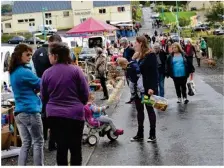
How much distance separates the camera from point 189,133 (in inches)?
374

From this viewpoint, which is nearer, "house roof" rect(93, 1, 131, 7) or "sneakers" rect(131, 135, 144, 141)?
"sneakers" rect(131, 135, 144, 141)

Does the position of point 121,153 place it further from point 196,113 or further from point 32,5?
point 32,5

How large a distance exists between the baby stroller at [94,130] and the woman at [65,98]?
9.01 ft

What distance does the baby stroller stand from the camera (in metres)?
8.82

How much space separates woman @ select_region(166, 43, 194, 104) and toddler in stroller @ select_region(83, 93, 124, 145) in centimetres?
459

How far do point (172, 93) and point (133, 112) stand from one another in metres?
3.84

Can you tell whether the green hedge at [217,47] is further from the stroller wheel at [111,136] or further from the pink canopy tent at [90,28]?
the stroller wheel at [111,136]

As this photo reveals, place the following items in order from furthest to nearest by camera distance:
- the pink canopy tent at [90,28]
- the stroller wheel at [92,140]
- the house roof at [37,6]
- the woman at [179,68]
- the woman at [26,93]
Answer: the house roof at [37,6]
the pink canopy tent at [90,28]
the woman at [179,68]
the stroller wheel at [92,140]
the woman at [26,93]

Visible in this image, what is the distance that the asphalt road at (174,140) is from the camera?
301 inches

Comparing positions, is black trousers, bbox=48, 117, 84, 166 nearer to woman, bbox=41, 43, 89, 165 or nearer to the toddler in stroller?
woman, bbox=41, 43, 89, 165

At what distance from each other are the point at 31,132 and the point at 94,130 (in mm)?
2325

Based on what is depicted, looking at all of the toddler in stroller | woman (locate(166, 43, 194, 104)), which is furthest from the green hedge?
the toddler in stroller

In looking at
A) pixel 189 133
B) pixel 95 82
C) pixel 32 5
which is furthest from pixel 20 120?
pixel 32 5

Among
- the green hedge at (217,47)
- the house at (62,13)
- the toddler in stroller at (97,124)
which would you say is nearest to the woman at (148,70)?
the toddler in stroller at (97,124)
